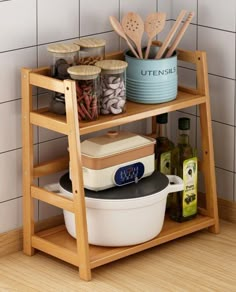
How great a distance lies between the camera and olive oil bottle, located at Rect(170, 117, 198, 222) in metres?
2.51

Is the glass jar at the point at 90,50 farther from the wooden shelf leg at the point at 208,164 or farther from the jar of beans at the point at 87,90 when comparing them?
the wooden shelf leg at the point at 208,164

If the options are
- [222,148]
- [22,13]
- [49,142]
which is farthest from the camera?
[222,148]

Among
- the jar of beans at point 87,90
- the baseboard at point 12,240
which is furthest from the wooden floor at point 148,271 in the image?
the jar of beans at point 87,90

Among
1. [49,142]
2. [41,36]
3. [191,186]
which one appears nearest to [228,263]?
[191,186]

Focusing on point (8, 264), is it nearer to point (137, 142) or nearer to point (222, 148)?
point (137, 142)

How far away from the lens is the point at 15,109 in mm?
2377

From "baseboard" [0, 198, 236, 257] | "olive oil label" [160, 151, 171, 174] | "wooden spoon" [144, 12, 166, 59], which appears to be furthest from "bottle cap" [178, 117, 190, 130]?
"baseboard" [0, 198, 236, 257]

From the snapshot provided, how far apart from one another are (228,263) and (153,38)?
2.33 ft

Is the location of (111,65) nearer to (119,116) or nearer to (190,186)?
(119,116)

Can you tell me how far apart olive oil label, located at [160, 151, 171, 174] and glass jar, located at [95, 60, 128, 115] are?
0.95 ft

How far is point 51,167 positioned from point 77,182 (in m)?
0.23

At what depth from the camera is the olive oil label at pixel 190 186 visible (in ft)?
8.23

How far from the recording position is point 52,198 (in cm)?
235

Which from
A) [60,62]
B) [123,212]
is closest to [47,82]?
[60,62]
